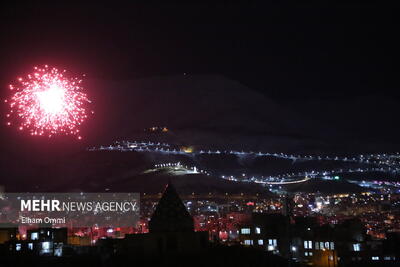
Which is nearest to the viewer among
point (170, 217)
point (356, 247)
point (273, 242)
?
point (170, 217)

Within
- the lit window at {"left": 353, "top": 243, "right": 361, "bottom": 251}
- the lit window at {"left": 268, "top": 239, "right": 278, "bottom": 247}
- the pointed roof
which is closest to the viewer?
the pointed roof

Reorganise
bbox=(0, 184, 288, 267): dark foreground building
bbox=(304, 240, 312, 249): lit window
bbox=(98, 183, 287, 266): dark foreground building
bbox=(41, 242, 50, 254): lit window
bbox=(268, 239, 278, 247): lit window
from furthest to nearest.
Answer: bbox=(268, 239, 278, 247): lit window → bbox=(304, 240, 312, 249): lit window → bbox=(41, 242, 50, 254): lit window → bbox=(98, 183, 287, 266): dark foreground building → bbox=(0, 184, 288, 267): dark foreground building

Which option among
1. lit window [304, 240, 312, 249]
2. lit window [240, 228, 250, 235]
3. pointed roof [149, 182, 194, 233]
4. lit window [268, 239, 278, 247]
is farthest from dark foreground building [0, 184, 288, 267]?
lit window [240, 228, 250, 235]

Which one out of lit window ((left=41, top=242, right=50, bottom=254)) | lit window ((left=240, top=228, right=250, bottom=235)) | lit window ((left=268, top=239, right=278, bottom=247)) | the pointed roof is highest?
the pointed roof

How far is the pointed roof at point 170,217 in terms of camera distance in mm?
37938

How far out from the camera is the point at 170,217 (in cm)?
3822

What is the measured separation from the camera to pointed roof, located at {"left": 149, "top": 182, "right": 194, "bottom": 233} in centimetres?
3794

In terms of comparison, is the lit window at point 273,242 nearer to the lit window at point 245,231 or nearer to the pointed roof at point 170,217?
the lit window at point 245,231

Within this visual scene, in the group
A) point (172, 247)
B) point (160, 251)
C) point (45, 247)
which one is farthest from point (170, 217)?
point (45, 247)

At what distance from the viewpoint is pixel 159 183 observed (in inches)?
3767

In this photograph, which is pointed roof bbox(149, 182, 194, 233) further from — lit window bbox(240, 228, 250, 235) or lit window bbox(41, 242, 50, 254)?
lit window bbox(240, 228, 250, 235)

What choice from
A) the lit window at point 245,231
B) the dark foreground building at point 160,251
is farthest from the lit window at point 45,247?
the lit window at point 245,231

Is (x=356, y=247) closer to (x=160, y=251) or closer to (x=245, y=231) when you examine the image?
(x=245, y=231)

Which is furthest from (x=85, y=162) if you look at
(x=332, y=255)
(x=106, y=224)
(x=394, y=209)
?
(x=332, y=255)
